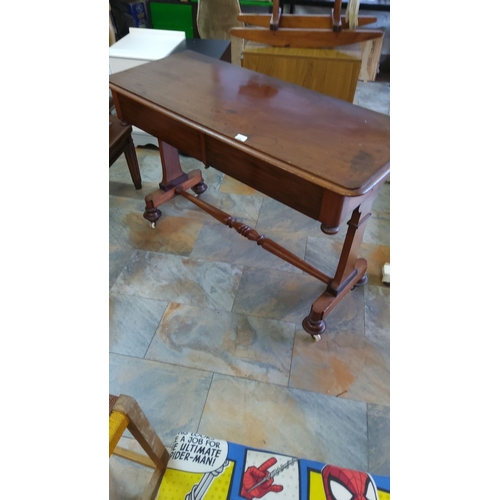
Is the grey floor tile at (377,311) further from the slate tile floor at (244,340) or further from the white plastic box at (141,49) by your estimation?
the white plastic box at (141,49)

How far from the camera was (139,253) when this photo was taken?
80.6 inches

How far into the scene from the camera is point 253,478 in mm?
1100

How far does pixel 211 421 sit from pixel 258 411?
18 cm

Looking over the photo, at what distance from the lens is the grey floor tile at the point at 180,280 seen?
1.82 meters

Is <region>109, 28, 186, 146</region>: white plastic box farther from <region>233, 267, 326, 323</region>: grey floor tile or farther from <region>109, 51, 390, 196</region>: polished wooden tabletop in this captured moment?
<region>233, 267, 326, 323</region>: grey floor tile

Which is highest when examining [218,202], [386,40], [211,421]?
[386,40]

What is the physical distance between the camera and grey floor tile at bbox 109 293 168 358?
5.34ft

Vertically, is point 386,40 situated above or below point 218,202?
above

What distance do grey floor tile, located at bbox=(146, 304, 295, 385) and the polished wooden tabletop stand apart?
2.76 ft

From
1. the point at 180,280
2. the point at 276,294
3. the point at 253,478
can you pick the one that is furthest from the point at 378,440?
the point at 180,280

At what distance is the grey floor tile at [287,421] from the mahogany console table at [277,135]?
12.3 inches

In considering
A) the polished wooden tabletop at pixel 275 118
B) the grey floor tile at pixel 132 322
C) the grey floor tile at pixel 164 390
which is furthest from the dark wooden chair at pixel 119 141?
the grey floor tile at pixel 164 390

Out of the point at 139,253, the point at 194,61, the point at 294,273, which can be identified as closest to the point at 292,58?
the point at 194,61

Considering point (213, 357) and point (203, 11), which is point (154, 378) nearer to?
point (213, 357)
